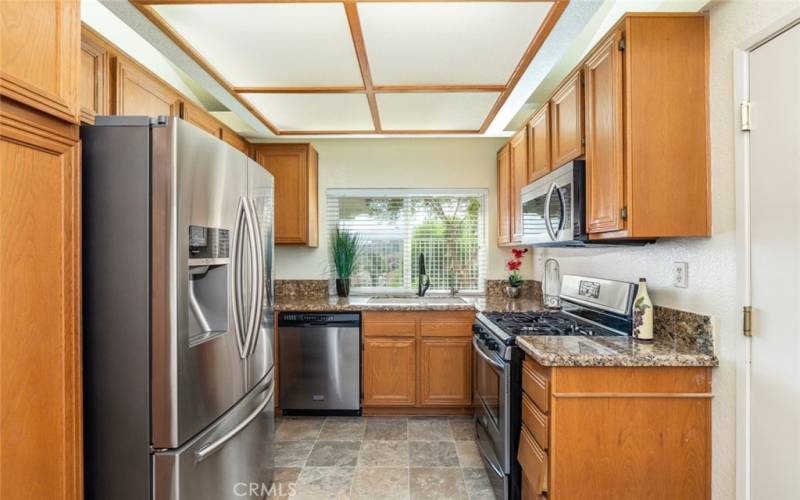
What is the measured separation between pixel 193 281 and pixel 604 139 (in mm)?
1774

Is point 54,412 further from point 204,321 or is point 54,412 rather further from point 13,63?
point 13,63

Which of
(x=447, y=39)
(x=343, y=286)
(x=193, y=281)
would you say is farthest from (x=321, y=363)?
(x=447, y=39)

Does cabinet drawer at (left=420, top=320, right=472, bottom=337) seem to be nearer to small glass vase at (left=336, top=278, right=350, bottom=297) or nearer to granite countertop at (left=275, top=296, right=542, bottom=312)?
granite countertop at (left=275, top=296, right=542, bottom=312)

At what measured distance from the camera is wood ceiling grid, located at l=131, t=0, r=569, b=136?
5.06 feet

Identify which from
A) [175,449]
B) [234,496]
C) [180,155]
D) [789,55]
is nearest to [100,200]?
Answer: [180,155]

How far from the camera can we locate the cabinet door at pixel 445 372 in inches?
116

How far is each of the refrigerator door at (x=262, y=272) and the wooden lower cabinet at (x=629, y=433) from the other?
1.25 metres

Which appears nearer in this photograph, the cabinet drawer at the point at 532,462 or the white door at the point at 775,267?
the white door at the point at 775,267

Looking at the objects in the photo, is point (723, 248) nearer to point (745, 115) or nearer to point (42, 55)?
point (745, 115)

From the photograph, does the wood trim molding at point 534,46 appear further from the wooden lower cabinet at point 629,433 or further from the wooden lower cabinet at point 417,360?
the wooden lower cabinet at point 417,360

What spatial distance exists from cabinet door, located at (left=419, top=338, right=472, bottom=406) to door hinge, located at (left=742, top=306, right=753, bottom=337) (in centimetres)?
181

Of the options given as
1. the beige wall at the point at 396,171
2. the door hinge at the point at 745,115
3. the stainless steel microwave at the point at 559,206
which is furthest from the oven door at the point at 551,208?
the beige wall at the point at 396,171

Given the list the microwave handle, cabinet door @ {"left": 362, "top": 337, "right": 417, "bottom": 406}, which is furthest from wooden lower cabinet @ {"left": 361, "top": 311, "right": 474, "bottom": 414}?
the microwave handle

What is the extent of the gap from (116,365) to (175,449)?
12.9 inches
